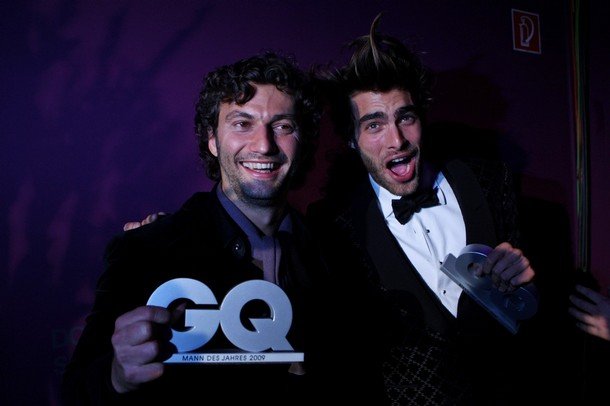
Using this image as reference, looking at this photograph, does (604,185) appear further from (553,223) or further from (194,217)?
(194,217)

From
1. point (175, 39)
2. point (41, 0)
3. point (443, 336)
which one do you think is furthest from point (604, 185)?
point (41, 0)

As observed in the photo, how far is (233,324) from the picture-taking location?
114cm

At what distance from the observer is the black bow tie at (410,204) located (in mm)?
1860

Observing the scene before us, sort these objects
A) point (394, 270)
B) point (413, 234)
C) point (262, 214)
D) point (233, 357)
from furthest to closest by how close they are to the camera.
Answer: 1. point (413, 234)
2. point (394, 270)
3. point (262, 214)
4. point (233, 357)

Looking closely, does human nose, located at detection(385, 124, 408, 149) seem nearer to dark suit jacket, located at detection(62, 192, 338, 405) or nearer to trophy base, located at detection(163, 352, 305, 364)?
dark suit jacket, located at detection(62, 192, 338, 405)

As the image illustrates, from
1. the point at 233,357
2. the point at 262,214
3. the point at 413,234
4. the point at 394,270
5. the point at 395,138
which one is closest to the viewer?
the point at 233,357

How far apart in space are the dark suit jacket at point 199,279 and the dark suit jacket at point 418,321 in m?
0.23

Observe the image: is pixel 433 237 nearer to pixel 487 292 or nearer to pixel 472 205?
pixel 472 205

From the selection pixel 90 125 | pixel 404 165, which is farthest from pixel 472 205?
pixel 90 125

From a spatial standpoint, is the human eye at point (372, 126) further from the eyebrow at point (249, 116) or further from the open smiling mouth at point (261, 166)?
the open smiling mouth at point (261, 166)

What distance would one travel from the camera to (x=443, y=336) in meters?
1.64

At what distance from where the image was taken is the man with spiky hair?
64.8 inches

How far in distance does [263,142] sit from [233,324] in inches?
25.9

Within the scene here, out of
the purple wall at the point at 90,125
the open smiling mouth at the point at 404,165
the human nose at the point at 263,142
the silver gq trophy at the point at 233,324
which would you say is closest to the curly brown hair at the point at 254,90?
the human nose at the point at 263,142
